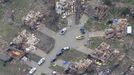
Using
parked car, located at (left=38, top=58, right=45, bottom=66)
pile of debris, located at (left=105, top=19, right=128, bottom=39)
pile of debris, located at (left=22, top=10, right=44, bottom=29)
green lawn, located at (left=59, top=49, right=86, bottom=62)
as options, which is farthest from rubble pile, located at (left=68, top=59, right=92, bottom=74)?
pile of debris, located at (left=22, top=10, right=44, bottom=29)

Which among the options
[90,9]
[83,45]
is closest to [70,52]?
[83,45]

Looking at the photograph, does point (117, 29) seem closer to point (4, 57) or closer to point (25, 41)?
point (25, 41)

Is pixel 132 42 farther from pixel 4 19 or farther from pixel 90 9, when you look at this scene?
pixel 4 19

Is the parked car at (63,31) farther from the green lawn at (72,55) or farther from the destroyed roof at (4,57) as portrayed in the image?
the destroyed roof at (4,57)

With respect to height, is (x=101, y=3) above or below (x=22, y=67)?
above

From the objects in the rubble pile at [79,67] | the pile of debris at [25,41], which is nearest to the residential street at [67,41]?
the pile of debris at [25,41]

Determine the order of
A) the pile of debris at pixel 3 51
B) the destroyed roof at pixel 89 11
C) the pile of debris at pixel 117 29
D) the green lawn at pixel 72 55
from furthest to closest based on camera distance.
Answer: the destroyed roof at pixel 89 11
the pile of debris at pixel 3 51
the pile of debris at pixel 117 29
the green lawn at pixel 72 55

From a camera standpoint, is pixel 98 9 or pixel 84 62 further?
pixel 98 9
